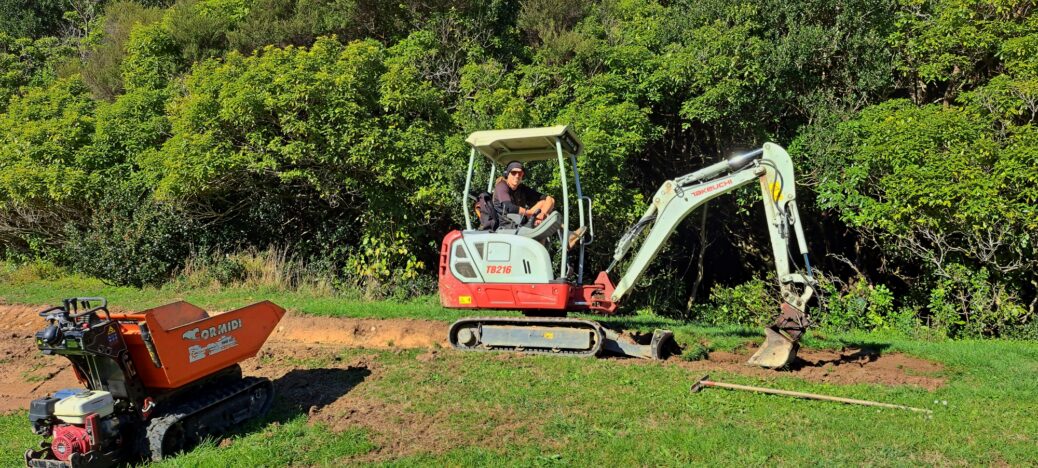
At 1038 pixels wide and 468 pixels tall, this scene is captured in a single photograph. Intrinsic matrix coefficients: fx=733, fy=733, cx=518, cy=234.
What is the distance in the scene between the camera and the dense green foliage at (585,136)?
1271 centimetres

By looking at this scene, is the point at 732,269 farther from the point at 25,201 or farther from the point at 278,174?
the point at 25,201

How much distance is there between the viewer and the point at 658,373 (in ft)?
26.4

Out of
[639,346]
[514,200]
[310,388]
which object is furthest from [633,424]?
[514,200]

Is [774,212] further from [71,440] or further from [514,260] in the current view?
[71,440]

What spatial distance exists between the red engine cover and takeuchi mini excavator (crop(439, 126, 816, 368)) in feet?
14.6

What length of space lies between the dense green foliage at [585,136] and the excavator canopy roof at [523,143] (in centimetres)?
340

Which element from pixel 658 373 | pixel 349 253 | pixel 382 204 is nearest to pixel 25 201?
pixel 349 253

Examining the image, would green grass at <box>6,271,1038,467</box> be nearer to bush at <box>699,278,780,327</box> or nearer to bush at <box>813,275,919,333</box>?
bush at <box>813,275,919,333</box>

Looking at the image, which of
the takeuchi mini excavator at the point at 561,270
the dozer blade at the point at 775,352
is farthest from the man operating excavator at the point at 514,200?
the dozer blade at the point at 775,352

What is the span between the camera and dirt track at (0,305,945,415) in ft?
25.9

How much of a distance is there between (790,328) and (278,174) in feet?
34.0

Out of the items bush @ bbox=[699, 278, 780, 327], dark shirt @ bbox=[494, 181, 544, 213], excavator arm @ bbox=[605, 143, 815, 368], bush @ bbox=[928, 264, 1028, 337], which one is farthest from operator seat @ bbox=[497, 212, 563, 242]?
bush @ bbox=[928, 264, 1028, 337]

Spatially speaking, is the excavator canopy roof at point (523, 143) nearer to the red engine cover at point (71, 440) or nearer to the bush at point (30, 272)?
the red engine cover at point (71, 440)

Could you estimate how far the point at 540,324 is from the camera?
30.2ft
